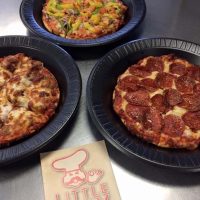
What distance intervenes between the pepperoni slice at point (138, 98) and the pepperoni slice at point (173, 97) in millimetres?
78

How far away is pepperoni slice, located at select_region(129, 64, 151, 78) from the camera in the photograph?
1.24 metres

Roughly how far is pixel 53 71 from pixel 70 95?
0.22 meters

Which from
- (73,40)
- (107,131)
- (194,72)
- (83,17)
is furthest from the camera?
(83,17)

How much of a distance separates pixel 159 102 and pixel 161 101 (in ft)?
0.04

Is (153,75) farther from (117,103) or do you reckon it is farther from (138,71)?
(117,103)

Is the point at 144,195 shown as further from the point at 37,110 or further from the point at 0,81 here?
the point at 0,81

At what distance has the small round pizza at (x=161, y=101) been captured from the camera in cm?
105

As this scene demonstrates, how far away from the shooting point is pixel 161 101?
1.14 m

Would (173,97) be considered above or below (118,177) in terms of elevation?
above

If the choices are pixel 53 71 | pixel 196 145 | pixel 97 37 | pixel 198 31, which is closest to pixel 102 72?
pixel 53 71

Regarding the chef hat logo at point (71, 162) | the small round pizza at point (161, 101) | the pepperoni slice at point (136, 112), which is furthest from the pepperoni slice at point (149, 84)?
the chef hat logo at point (71, 162)

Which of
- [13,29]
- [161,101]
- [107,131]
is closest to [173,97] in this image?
[161,101]

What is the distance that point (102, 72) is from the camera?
121cm

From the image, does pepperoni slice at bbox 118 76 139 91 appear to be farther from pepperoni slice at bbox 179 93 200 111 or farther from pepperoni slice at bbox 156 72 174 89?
pepperoni slice at bbox 179 93 200 111
